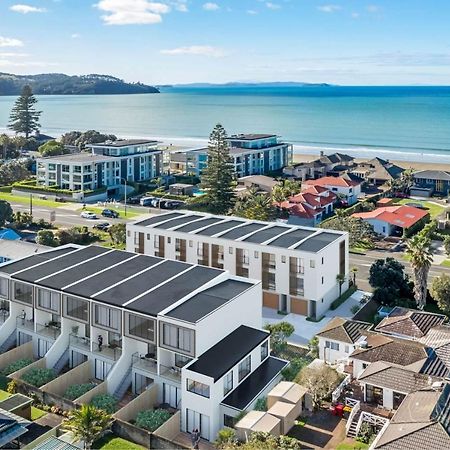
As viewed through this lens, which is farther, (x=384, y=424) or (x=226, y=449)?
(x=384, y=424)

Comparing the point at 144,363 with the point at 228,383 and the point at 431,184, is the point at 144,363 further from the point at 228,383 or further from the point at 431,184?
the point at 431,184

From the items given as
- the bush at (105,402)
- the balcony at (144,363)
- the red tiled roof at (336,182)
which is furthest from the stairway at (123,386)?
the red tiled roof at (336,182)

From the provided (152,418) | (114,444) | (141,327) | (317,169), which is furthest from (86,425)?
(317,169)

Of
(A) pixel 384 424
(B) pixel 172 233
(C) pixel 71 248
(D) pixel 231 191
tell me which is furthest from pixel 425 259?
(D) pixel 231 191

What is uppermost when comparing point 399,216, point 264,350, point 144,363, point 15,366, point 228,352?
point 399,216

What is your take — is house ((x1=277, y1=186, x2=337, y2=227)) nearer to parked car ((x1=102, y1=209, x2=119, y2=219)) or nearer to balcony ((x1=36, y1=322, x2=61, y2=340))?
parked car ((x1=102, y1=209, x2=119, y2=219))

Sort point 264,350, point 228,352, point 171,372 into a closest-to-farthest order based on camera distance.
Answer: point 228,352
point 171,372
point 264,350

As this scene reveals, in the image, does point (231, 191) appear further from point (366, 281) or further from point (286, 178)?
point (366, 281)
